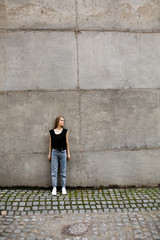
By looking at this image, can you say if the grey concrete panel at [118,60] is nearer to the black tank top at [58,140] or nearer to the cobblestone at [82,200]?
the black tank top at [58,140]

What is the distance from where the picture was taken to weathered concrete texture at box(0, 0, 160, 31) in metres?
5.98

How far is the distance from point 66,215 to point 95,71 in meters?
3.88

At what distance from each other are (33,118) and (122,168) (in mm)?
2956

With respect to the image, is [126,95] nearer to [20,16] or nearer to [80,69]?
[80,69]

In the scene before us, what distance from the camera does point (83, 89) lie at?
603 centimetres

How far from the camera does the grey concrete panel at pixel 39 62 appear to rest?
233 inches

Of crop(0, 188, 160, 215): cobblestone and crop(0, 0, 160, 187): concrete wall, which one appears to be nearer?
crop(0, 188, 160, 215): cobblestone

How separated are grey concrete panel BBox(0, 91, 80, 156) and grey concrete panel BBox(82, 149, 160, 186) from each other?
0.73 metres

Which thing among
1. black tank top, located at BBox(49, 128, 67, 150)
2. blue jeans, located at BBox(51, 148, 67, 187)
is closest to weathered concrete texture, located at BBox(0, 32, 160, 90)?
black tank top, located at BBox(49, 128, 67, 150)

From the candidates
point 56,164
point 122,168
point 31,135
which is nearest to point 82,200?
point 56,164

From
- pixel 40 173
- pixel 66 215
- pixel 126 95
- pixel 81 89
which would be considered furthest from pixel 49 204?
pixel 126 95

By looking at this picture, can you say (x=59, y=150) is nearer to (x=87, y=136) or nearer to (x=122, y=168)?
(x=87, y=136)

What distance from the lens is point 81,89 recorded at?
19.8ft

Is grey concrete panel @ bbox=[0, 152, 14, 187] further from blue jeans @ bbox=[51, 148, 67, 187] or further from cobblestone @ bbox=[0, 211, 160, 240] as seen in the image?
cobblestone @ bbox=[0, 211, 160, 240]
